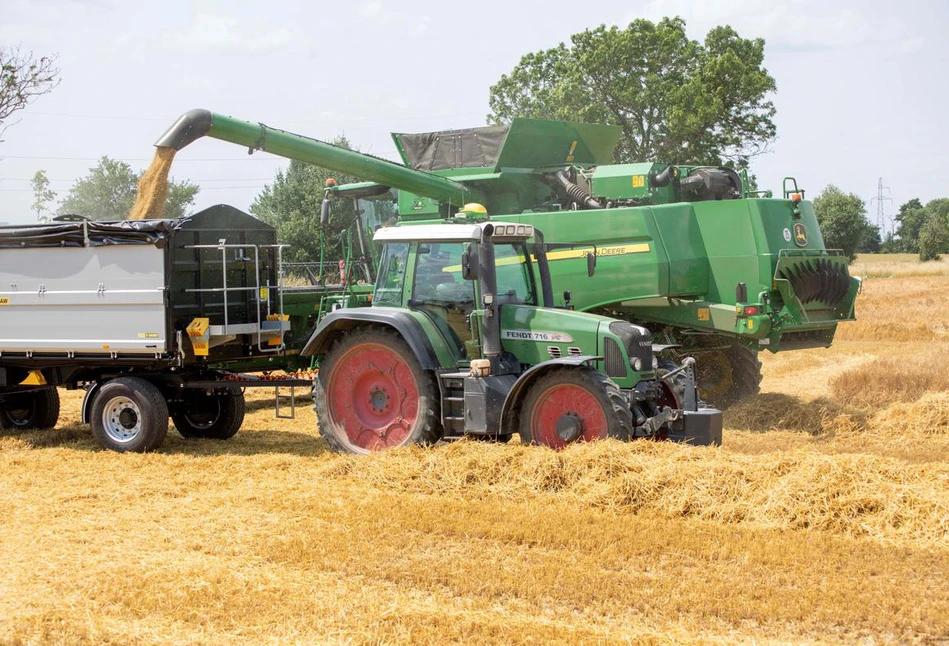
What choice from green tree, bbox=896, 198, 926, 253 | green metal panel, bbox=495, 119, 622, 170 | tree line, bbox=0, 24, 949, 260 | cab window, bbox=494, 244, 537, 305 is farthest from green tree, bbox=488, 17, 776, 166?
green tree, bbox=896, 198, 926, 253

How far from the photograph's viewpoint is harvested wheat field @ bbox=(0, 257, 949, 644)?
5.26m

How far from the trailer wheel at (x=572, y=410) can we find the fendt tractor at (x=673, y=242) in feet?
9.22

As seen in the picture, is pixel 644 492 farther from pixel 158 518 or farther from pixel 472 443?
pixel 158 518

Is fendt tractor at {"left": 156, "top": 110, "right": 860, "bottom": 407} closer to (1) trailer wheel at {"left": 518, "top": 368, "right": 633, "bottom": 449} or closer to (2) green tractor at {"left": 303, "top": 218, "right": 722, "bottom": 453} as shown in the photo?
(2) green tractor at {"left": 303, "top": 218, "right": 722, "bottom": 453}

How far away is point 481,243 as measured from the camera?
891cm

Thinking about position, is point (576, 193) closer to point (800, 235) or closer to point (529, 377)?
point (800, 235)

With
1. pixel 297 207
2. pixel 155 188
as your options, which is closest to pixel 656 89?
pixel 297 207

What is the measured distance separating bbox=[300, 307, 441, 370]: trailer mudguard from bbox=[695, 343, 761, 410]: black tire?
506 centimetres

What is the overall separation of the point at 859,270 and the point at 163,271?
44.8 metres

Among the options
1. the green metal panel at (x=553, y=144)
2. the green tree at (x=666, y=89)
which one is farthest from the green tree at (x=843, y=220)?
the green metal panel at (x=553, y=144)

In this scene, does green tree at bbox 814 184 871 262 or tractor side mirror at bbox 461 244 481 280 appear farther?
green tree at bbox 814 184 871 262

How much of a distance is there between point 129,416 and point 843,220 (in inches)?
2268

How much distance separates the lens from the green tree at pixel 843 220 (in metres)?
61.5

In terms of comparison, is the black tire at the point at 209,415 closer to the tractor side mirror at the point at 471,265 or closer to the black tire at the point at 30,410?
the black tire at the point at 30,410
